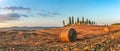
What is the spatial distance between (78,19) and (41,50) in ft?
209

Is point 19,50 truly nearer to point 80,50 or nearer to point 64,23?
point 80,50

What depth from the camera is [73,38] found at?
3180 centimetres

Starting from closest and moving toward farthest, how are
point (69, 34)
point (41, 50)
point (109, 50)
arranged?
point (109, 50) → point (41, 50) → point (69, 34)

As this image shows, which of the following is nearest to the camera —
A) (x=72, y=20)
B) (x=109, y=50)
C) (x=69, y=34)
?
(x=109, y=50)

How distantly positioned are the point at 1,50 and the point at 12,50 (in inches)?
37.5

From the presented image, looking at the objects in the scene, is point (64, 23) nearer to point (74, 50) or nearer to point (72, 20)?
point (72, 20)

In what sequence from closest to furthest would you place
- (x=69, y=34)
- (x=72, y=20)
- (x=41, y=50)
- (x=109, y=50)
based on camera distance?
(x=109, y=50), (x=41, y=50), (x=69, y=34), (x=72, y=20)

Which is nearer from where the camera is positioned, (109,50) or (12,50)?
(109,50)

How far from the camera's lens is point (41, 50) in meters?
20.8

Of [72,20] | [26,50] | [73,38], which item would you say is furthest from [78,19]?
[26,50]

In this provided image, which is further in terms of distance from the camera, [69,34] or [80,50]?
[69,34]

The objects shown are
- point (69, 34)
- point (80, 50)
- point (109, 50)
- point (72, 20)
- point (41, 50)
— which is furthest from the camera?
point (72, 20)

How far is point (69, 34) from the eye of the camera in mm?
30891

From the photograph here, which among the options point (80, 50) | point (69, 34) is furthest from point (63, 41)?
point (80, 50)
